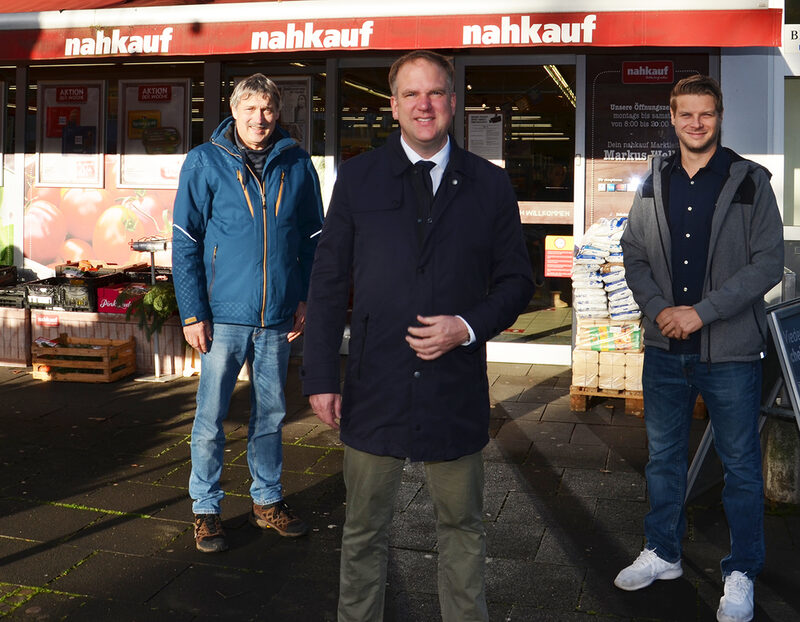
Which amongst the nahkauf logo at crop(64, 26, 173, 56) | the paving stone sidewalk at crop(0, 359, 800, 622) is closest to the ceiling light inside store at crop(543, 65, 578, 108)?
the paving stone sidewalk at crop(0, 359, 800, 622)

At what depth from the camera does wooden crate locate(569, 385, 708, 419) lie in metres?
7.03

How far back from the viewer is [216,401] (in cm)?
465

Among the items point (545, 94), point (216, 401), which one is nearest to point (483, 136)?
point (545, 94)

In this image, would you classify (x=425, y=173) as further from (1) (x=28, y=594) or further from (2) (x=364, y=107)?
(2) (x=364, y=107)

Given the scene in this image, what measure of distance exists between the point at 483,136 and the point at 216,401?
5.02 m

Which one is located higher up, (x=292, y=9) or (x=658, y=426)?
(x=292, y=9)

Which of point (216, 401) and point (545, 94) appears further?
point (545, 94)

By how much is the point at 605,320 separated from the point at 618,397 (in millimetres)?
566

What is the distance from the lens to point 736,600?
12.8ft

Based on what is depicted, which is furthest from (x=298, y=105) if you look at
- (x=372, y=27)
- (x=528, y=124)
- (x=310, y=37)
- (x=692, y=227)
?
(x=692, y=227)

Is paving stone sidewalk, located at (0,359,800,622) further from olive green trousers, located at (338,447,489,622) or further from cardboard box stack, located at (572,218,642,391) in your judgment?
olive green trousers, located at (338,447,489,622)

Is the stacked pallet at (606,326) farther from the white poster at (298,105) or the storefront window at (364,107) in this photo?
the white poster at (298,105)

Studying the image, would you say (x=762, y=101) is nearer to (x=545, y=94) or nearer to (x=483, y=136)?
(x=545, y=94)

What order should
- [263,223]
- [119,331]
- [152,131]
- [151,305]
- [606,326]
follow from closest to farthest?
[263,223] < [606,326] < [151,305] < [119,331] < [152,131]
